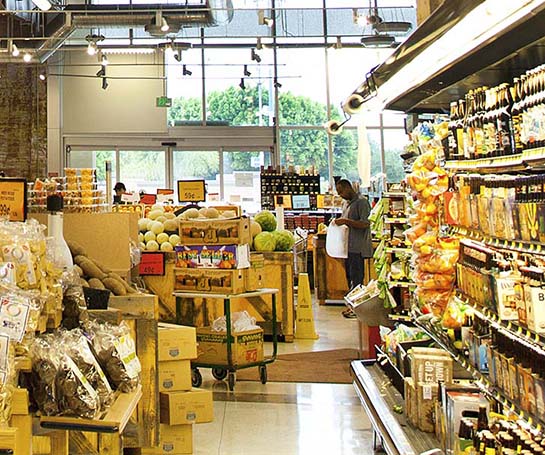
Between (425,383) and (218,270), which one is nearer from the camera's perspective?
(425,383)

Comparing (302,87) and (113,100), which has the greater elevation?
(302,87)

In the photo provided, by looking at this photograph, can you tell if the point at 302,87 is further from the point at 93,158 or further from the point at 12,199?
the point at 12,199

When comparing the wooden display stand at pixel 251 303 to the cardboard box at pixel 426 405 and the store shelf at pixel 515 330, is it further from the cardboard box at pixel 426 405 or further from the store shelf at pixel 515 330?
the store shelf at pixel 515 330

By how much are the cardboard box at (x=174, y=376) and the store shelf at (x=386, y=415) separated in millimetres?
1052

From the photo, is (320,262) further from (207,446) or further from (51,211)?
(51,211)

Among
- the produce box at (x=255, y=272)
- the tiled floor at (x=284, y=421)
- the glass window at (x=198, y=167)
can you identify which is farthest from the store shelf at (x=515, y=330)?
the glass window at (x=198, y=167)

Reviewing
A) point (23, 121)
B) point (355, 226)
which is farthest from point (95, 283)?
point (23, 121)

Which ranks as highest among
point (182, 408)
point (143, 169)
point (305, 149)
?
point (305, 149)

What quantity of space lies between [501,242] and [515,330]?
0.41 metres

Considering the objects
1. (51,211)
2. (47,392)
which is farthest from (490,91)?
(47,392)

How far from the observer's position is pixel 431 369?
3.46 meters

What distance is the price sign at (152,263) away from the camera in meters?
7.14

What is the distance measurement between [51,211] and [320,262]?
7910mm

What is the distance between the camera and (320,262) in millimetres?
10617
